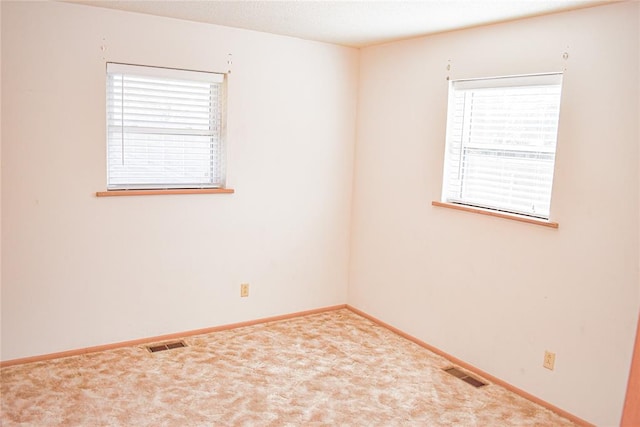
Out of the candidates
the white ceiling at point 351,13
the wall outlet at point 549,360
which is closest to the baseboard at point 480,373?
the wall outlet at point 549,360

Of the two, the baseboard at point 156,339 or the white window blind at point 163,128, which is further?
the white window blind at point 163,128

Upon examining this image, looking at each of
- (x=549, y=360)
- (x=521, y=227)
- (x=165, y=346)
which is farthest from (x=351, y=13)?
(x=165, y=346)

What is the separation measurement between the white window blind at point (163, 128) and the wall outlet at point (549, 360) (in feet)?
8.18

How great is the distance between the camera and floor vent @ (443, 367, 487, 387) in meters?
3.58

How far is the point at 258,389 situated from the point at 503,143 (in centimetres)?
214

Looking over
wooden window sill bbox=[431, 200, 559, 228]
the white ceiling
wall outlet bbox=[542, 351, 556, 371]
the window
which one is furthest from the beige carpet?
the white ceiling

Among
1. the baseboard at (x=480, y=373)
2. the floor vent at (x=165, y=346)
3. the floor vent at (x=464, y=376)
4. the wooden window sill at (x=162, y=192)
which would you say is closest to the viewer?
the baseboard at (x=480, y=373)

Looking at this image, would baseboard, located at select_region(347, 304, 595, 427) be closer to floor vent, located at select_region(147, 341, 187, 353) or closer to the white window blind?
floor vent, located at select_region(147, 341, 187, 353)

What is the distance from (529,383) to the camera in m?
3.41

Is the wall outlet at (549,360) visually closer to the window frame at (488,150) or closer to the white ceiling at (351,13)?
the window frame at (488,150)

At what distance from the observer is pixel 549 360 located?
329 cm

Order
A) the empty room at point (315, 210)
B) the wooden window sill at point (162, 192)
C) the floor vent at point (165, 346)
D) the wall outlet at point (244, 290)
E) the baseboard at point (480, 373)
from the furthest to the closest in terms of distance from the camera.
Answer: the wall outlet at point (244, 290), the floor vent at point (165, 346), the wooden window sill at point (162, 192), the baseboard at point (480, 373), the empty room at point (315, 210)

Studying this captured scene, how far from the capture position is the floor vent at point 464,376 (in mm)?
3582

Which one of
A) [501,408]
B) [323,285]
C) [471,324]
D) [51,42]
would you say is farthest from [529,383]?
[51,42]
